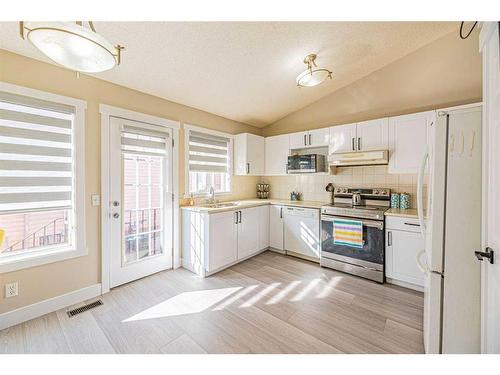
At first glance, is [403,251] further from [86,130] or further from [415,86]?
[86,130]

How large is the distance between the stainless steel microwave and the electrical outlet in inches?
143

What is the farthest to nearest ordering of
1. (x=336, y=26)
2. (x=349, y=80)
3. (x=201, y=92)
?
(x=349, y=80)
(x=201, y=92)
(x=336, y=26)

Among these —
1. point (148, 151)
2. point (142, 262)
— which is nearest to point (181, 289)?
point (142, 262)

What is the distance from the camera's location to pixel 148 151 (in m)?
2.84

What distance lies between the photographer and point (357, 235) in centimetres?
286

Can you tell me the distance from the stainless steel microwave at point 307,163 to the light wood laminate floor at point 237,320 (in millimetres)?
1701

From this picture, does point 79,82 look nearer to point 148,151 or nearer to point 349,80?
point 148,151

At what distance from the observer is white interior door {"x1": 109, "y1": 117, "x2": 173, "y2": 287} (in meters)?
2.58

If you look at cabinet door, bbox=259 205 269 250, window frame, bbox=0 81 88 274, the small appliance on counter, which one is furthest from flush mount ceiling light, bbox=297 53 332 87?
window frame, bbox=0 81 88 274

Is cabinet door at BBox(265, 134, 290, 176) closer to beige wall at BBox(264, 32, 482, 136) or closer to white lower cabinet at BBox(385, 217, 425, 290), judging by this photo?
beige wall at BBox(264, 32, 482, 136)

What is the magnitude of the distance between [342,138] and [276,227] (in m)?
1.83

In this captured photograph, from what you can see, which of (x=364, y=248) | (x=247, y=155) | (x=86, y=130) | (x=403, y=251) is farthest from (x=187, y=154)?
(x=403, y=251)

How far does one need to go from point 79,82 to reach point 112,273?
2187 mm
